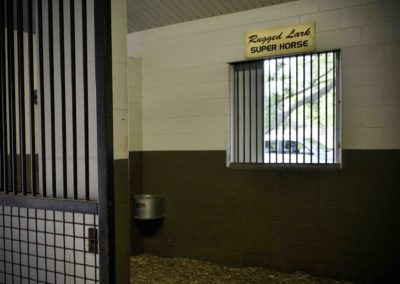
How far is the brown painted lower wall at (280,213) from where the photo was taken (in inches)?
155

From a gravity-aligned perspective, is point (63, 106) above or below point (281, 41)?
below

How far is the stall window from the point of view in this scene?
4281mm

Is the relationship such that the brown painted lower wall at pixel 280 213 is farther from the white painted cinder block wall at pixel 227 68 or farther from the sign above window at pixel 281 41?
A: the sign above window at pixel 281 41

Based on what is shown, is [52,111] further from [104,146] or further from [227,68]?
[227,68]

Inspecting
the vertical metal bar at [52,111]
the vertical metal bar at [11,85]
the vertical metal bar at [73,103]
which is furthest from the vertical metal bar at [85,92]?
the vertical metal bar at [11,85]

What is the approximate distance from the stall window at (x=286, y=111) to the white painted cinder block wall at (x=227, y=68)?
17cm

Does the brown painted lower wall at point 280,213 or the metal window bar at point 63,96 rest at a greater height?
the metal window bar at point 63,96

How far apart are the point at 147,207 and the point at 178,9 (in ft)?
8.62

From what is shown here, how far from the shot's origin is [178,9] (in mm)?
4680

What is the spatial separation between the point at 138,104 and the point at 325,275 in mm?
3330

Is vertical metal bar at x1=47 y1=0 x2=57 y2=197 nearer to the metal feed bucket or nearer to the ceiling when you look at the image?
the ceiling

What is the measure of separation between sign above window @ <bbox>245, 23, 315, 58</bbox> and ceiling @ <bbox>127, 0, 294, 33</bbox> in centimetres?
35

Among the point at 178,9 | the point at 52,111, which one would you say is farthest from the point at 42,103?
the point at 178,9

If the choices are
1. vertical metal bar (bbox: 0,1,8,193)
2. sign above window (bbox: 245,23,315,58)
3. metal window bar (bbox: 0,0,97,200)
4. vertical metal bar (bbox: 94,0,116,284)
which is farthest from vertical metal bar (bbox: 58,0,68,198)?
sign above window (bbox: 245,23,315,58)
